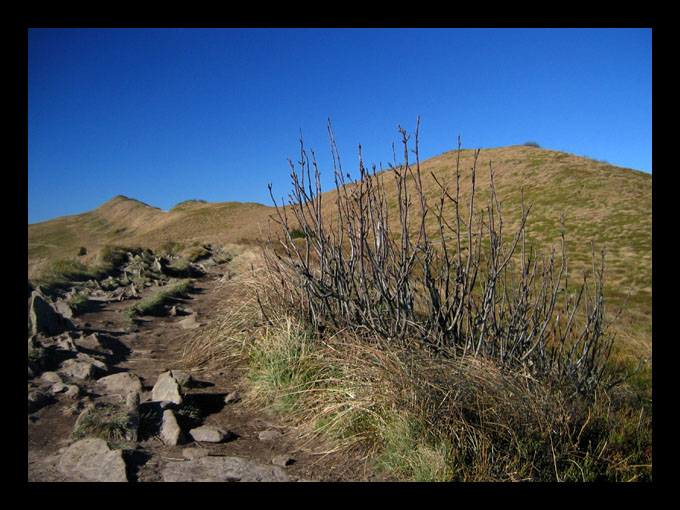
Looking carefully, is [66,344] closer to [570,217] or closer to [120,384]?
[120,384]

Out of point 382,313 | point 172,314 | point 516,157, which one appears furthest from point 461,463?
point 516,157

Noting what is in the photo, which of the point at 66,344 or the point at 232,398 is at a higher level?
the point at 66,344

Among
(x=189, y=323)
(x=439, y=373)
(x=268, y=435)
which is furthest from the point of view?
(x=189, y=323)

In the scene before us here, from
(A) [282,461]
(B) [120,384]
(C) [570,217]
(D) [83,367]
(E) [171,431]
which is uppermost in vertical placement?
(C) [570,217]

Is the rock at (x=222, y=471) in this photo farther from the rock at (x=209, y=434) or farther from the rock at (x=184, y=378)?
the rock at (x=184, y=378)

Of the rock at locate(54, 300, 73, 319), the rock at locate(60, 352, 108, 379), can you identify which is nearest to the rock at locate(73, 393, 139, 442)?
the rock at locate(60, 352, 108, 379)

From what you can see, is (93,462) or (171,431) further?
(171,431)

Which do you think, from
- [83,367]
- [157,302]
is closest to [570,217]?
[157,302]

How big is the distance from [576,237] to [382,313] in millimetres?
20065

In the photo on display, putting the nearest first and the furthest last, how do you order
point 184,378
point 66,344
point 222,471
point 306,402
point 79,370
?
1. point 222,471
2. point 306,402
3. point 79,370
4. point 184,378
5. point 66,344

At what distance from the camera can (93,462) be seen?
8.79ft

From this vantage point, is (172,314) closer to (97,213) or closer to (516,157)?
(516,157)

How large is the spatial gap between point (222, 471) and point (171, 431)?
0.62 metres

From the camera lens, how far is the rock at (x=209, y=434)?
3.25 meters
